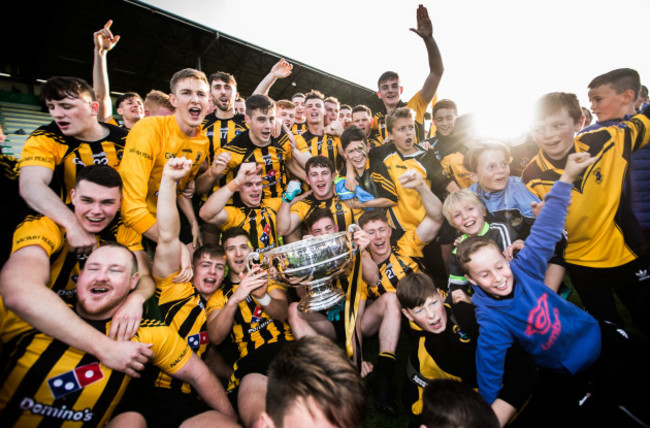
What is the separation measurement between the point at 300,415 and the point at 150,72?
18.2 metres

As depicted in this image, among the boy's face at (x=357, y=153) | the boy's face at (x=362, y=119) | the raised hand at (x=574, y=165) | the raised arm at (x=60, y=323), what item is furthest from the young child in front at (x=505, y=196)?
the raised arm at (x=60, y=323)

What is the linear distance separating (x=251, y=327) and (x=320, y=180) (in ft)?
6.32

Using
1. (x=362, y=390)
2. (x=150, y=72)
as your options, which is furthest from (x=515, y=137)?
(x=150, y=72)

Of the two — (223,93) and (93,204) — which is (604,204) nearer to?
(93,204)

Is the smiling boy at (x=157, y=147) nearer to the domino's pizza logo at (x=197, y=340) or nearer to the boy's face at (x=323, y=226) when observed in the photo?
the domino's pizza logo at (x=197, y=340)

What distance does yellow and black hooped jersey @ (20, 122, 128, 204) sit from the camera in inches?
84.0

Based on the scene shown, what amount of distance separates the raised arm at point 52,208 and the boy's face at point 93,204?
0.22 feet

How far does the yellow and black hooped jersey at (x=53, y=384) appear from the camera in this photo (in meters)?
1.45

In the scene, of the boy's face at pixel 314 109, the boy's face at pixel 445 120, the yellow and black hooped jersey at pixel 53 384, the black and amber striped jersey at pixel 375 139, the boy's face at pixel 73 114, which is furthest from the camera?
the black and amber striped jersey at pixel 375 139

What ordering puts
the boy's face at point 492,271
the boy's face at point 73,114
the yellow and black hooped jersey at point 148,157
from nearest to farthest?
the boy's face at point 492,271 → the boy's face at point 73,114 → the yellow and black hooped jersey at point 148,157

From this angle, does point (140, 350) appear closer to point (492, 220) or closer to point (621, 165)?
point (492, 220)

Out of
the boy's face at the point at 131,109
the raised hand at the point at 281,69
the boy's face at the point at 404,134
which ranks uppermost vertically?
the raised hand at the point at 281,69

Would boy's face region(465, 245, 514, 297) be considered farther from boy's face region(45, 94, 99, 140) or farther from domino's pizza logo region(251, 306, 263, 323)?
boy's face region(45, 94, 99, 140)

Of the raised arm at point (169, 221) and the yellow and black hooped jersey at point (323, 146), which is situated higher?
the yellow and black hooped jersey at point (323, 146)
